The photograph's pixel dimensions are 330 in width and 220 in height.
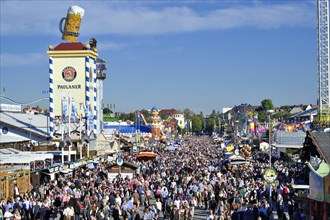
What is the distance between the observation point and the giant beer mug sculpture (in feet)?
222

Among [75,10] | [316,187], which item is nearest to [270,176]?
[316,187]

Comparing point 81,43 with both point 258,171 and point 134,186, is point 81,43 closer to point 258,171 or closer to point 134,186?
point 258,171

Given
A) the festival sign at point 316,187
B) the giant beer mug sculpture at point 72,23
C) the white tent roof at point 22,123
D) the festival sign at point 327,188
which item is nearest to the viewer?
the festival sign at point 327,188

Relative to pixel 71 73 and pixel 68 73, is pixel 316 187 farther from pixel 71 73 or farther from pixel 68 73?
pixel 68 73

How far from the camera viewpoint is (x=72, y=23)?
68.8m

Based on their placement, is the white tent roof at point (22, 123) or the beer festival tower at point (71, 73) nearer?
the white tent roof at point (22, 123)

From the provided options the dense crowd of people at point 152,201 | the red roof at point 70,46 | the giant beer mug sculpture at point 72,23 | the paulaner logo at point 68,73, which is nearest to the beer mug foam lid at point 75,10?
the giant beer mug sculpture at point 72,23

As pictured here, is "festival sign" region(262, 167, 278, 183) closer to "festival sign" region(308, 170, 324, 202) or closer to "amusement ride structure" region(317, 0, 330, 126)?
"festival sign" region(308, 170, 324, 202)

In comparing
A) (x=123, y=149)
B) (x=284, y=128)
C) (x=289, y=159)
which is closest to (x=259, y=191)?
(x=289, y=159)

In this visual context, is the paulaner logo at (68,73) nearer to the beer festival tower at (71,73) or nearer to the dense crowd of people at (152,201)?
the beer festival tower at (71,73)

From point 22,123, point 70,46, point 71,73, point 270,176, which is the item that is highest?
point 70,46

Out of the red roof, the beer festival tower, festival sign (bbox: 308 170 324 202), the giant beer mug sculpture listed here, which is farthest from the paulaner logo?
festival sign (bbox: 308 170 324 202)

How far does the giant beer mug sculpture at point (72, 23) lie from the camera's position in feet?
222

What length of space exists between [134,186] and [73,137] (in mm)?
28792
